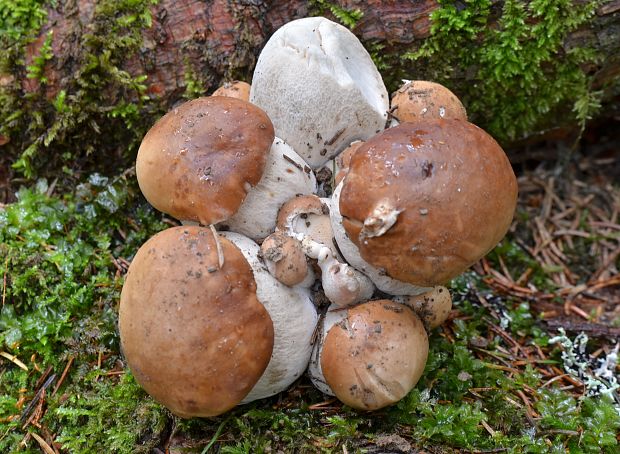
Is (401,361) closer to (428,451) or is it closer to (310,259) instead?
(428,451)

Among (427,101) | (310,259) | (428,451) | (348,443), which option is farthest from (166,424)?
(427,101)

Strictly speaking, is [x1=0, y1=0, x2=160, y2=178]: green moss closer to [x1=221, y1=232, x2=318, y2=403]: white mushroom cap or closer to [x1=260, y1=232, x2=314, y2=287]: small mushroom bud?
[x1=221, y1=232, x2=318, y2=403]: white mushroom cap

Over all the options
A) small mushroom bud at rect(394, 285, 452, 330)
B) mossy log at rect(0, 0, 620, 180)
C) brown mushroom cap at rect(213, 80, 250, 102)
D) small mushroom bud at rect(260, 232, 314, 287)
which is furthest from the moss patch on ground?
brown mushroom cap at rect(213, 80, 250, 102)

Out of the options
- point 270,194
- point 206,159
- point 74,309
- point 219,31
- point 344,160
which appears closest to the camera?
point 206,159

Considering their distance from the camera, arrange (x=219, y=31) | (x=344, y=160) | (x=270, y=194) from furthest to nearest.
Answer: (x=219, y=31) → (x=344, y=160) → (x=270, y=194)

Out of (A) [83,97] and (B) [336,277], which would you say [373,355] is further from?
(A) [83,97]

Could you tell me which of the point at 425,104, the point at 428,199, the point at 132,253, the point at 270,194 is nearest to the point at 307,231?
the point at 270,194
